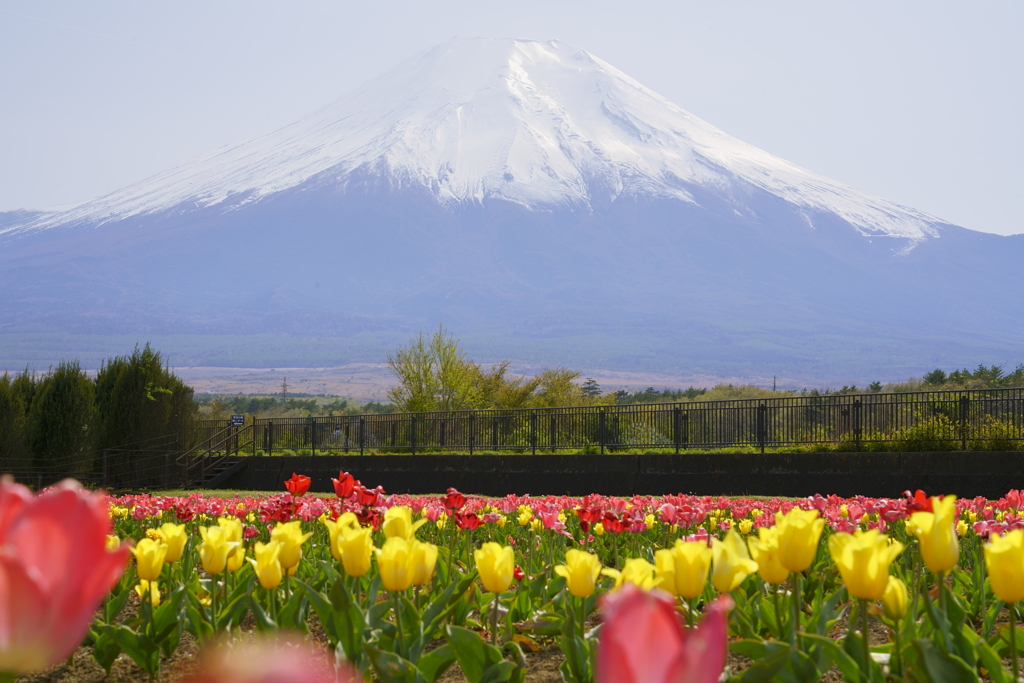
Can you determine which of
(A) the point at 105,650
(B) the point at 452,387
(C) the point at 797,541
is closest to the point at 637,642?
(C) the point at 797,541

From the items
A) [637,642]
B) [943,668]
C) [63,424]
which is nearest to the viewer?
[637,642]

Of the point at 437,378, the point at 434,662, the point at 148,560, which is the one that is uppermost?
the point at 437,378

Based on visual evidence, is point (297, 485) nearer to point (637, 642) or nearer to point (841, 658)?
point (841, 658)

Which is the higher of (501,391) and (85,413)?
(501,391)

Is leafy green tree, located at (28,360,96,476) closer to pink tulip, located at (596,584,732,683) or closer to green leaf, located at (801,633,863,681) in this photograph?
green leaf, located at (801,633,863,681)

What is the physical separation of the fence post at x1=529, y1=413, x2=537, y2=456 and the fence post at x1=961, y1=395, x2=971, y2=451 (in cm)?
946

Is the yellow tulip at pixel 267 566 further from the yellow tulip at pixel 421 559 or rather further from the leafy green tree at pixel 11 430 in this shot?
the leafy green tree at pixel 11 430

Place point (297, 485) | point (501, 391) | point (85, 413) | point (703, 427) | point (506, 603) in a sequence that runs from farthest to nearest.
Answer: point (501, 391), point (85, 413), point (703, 427), point (297, 485), point (506, 603)

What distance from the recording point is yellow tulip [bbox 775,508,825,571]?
2033 mm

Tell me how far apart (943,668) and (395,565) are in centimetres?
135

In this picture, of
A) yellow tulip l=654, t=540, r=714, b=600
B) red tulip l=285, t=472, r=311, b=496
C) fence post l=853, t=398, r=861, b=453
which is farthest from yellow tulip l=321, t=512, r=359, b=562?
fence post l=853, t=398, r=861, b=453

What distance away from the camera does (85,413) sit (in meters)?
23.4

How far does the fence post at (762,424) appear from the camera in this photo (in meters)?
18.3

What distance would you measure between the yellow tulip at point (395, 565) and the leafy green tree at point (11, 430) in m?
22.3
